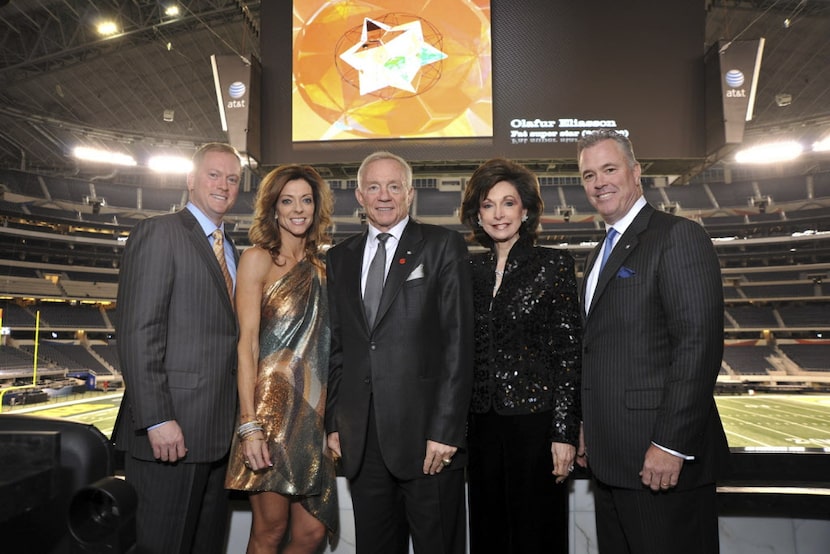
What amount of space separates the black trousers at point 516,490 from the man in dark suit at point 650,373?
148 mm

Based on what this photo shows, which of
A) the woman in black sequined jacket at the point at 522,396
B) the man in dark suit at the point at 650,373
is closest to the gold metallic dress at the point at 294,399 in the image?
the woman in black sequined jacket at the point at 522,396

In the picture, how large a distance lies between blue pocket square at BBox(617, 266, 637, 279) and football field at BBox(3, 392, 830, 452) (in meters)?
9.21

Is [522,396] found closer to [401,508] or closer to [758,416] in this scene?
[401,508]

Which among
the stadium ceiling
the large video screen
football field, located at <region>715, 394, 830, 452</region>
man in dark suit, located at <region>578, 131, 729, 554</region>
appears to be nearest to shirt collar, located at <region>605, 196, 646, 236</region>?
man in dark suit, located at <region>578, 131, 729, 554</region>

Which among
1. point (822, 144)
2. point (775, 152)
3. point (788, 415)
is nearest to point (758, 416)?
point (788, 415)

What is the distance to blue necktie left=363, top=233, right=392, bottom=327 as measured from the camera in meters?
1.63

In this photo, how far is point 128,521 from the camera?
2.10 ft

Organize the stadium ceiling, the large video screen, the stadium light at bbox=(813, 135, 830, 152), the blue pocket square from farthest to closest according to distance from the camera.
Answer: the stadium light at bbox=(813, 135, 830, 152), the stadium ceiling, the large video screen, the blue pocket square

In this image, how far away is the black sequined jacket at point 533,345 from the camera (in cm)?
159

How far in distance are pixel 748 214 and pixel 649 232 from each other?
23059 mm

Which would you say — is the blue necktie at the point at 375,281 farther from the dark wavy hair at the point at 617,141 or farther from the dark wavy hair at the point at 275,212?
the dark wavy hair at the point at 617,141

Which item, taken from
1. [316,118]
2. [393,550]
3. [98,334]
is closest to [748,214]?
[316,118]

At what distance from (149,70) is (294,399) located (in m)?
12.5

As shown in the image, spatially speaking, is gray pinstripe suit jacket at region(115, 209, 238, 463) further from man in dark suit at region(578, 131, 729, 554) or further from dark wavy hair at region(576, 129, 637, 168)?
dark wavy hair at region(576, 129, 637, 168)
